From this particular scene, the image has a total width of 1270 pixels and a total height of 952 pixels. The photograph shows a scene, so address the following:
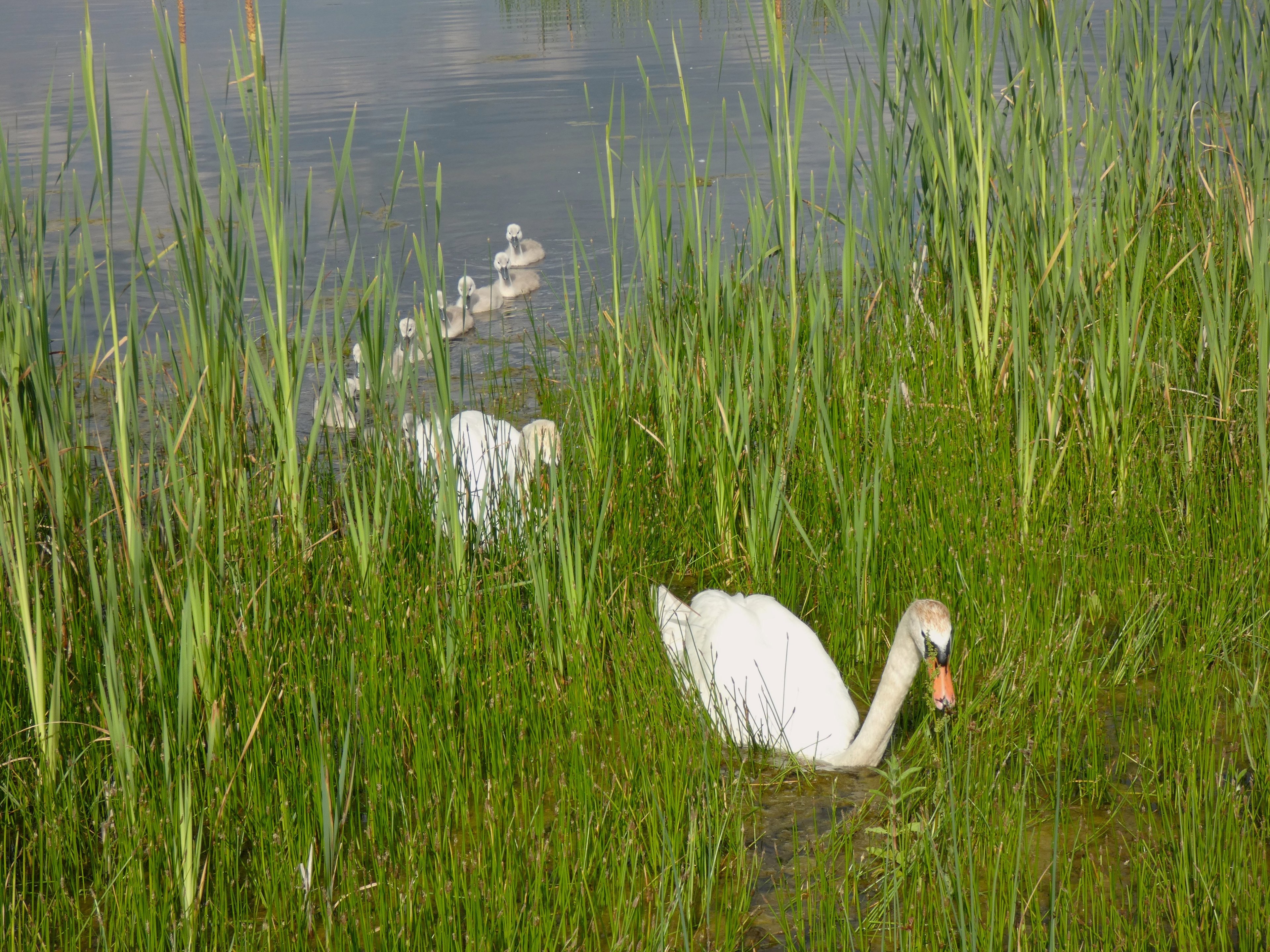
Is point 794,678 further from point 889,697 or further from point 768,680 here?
point 889,697

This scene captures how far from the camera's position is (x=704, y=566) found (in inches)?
135

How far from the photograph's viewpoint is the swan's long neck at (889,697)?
2.55 metres

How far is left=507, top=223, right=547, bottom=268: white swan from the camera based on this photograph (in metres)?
7.46

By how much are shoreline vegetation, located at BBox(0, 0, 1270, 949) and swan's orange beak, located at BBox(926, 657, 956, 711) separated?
87 millimetres

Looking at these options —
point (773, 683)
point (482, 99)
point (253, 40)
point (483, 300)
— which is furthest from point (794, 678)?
point (482, 99)

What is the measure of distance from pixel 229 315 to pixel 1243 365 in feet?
9.34

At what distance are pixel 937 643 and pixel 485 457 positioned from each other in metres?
1.79

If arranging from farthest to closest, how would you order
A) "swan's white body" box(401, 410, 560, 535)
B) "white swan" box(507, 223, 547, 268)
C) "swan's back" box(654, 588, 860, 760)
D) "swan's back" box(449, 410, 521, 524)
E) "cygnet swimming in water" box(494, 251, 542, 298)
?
"white swan" box(507, 223, 547, 268)
"cygnet swimming in water" box(494, 251, 542, 298)
"swan's back" box(449, 410, 521, 524)
"swan's white body" box(401, 410, 560, 535)
"swan's back" box(654, 588, 860, 760)

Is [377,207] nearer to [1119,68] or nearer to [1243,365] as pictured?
[1119,68]

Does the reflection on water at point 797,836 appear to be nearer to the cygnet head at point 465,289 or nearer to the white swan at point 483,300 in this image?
the cygnet head at point 465,289

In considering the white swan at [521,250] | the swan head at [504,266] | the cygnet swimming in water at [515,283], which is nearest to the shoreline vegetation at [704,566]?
the swan head at [504,266]

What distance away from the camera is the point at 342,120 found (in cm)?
1120

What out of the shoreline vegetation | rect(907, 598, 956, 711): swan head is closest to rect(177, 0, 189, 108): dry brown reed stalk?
the shoreline vegetation

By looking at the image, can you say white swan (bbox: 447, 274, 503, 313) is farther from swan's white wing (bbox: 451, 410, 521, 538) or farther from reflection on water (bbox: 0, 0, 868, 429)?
swan's white wing (bbox: 451, 410, 521, 538)
